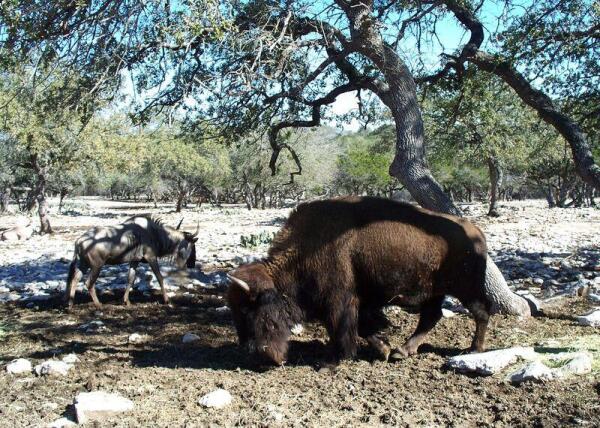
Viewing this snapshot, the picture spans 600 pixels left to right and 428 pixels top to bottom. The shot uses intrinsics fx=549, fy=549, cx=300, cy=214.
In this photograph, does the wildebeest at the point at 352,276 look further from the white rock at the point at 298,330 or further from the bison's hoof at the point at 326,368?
the white rock at the point at 298,330

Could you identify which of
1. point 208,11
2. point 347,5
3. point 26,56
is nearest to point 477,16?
point 347,5

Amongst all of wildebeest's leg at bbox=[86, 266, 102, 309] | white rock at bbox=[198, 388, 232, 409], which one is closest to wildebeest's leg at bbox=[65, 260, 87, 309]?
wildebeest's leg at bbox=[86, 266, 102, 309]

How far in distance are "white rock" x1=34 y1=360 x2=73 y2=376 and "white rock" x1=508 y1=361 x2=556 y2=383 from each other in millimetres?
4589

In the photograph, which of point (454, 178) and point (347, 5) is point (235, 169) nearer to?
point (454, 178)

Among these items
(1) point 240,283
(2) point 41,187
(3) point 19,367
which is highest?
(2) point 41,187

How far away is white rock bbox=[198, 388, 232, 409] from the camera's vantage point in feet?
16.1

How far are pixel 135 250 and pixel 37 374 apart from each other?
4.51 meters

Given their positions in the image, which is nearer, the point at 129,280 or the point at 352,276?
the point at 352,276

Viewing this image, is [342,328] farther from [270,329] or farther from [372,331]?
[270,329]

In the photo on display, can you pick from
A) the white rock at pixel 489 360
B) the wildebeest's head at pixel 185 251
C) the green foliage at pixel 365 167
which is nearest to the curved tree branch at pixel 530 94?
the white rock at pixel 489 360

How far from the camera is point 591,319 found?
22.5ft

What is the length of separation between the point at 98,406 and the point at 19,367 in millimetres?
1818

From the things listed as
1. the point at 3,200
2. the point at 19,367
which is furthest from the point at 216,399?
the point at 3,200

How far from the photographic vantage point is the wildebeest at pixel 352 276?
6.07 metres
